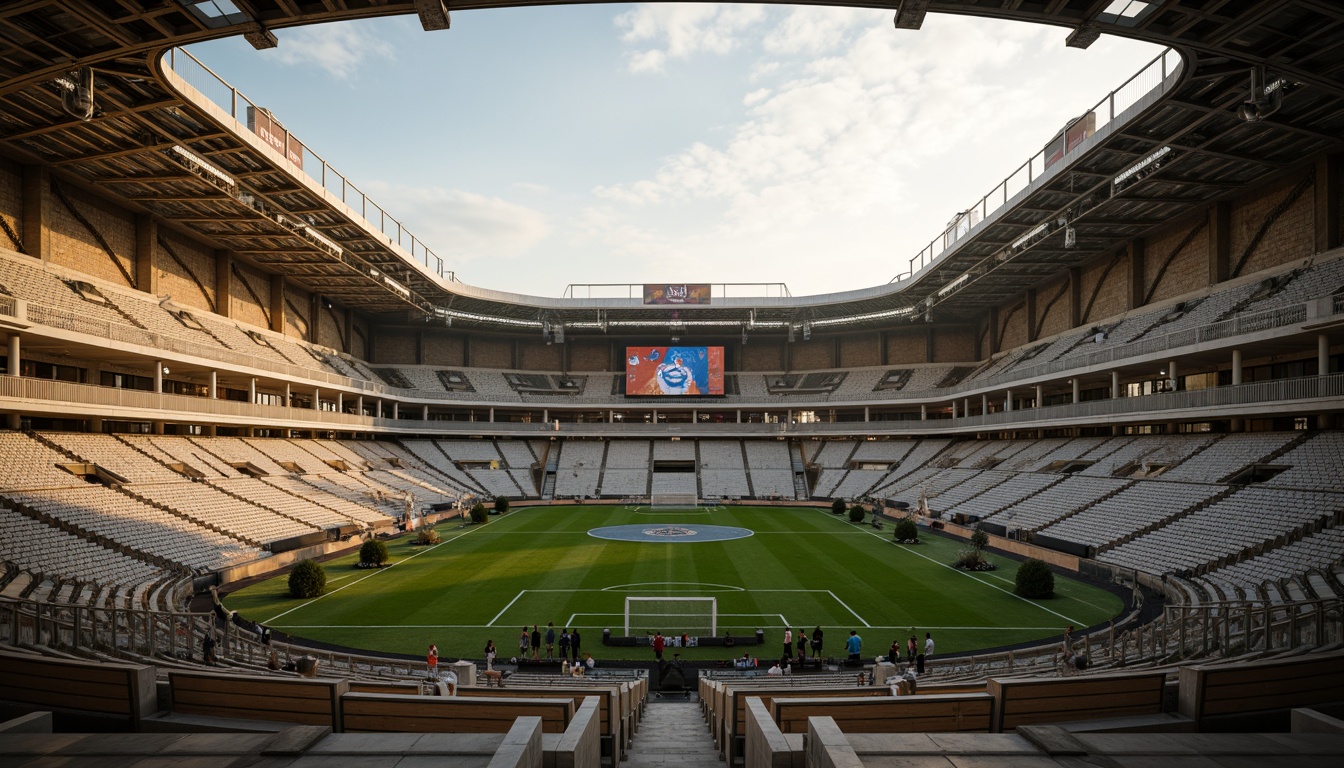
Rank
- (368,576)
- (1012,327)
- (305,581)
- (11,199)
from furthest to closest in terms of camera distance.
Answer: (1012,327)
(11,199)
(368,576)
(305,581)

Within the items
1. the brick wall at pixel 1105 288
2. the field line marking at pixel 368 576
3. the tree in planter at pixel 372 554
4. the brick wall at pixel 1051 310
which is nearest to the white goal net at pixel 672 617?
the field line marking at pixel 368 576

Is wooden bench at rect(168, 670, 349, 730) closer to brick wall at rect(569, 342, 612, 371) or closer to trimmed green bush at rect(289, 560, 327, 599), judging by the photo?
trimmed green bush at rect(289, 560, 327, 599)

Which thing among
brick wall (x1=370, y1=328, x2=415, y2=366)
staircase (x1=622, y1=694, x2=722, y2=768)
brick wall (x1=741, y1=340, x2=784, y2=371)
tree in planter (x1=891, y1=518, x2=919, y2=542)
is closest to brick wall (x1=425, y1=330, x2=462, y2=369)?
brick wall (x1=370, y1=328, x2=415, y2=366)

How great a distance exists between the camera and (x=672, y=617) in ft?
79.1

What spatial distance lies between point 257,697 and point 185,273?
47332 millimetres

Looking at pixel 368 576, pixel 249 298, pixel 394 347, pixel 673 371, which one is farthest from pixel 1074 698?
pixel 394 347

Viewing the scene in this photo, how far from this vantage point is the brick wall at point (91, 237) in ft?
111

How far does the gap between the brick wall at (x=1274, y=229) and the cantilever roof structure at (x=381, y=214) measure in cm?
133

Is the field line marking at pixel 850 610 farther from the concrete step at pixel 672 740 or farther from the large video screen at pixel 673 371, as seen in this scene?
the large video screen at pixel 673 371

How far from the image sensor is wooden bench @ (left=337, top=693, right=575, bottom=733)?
20.8 feet

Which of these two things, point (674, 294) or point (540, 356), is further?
point (540, 356)

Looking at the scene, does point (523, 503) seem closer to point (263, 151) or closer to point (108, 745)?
point (263, 151)

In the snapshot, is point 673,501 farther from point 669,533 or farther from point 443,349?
point 443,349

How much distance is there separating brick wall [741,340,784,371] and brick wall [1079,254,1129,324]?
3431 centimetres
